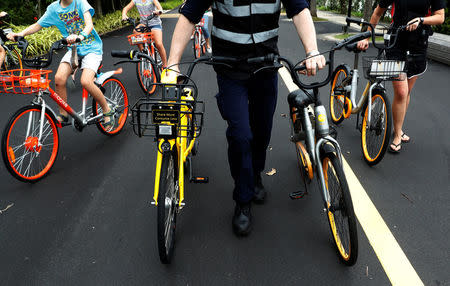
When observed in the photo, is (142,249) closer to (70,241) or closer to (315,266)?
(70,241)

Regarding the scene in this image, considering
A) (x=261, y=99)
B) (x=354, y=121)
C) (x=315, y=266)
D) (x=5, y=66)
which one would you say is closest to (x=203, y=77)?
(x=354, y=121)

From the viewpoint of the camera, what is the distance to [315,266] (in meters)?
2.48

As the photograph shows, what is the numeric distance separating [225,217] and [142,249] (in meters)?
0.75

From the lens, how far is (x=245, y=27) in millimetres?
2477

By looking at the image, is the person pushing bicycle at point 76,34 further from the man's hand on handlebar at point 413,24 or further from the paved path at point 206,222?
the man's hand on handlebar at point 413,24

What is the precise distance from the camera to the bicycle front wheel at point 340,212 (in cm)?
226

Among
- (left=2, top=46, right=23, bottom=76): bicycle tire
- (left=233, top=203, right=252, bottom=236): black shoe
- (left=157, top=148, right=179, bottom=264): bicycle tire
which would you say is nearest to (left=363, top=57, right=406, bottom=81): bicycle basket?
(left=233, top=203, right=252, bottom=236): black shoe

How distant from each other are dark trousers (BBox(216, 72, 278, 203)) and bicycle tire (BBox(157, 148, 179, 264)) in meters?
0.46

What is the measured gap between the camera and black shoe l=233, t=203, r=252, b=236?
9.21 ft

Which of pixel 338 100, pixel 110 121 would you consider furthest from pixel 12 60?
pixel 338 100

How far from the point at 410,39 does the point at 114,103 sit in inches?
145

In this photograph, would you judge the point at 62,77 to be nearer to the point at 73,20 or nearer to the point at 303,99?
the point at 73,20

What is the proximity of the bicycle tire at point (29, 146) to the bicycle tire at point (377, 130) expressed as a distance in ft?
11.3

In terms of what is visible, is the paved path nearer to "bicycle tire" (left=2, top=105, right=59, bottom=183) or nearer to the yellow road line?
the yellow road line
